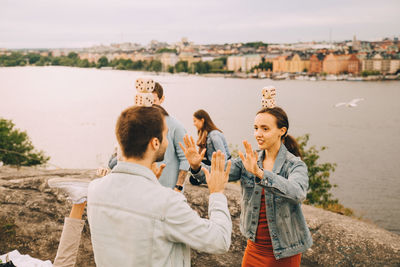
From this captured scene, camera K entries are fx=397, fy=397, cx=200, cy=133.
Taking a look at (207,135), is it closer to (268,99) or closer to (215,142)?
(215,142)

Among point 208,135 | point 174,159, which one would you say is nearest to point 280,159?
point 174,159

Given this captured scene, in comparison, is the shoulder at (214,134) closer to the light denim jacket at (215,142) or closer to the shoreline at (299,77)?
the light denim jacket at (215,142)

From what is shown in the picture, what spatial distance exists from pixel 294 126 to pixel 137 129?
110ft

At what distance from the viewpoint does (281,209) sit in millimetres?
2277

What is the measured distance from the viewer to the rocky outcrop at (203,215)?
380 centimetres

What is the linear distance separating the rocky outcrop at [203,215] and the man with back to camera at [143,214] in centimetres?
269

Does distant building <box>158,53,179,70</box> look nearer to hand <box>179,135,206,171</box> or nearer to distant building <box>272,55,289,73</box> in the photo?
distant building <box>272,55,289,73</box>

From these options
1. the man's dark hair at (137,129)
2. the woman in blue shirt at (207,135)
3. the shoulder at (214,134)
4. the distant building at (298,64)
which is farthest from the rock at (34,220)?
the distant building at (298,64)

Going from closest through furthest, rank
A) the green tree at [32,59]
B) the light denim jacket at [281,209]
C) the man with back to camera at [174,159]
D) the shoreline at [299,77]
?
1. the light denim jacket at [281,209]
2. the man with back to camera at [174,159]
3. the shoreline at [299,77]
4. the green tree at [32,59]

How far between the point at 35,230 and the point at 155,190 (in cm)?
346

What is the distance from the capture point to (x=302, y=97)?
55.3 m

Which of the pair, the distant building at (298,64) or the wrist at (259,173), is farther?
the distant building at (298,64)

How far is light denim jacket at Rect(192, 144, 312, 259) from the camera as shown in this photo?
7.37 ft

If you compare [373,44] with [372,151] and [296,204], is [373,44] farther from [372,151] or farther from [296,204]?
[296,204]
